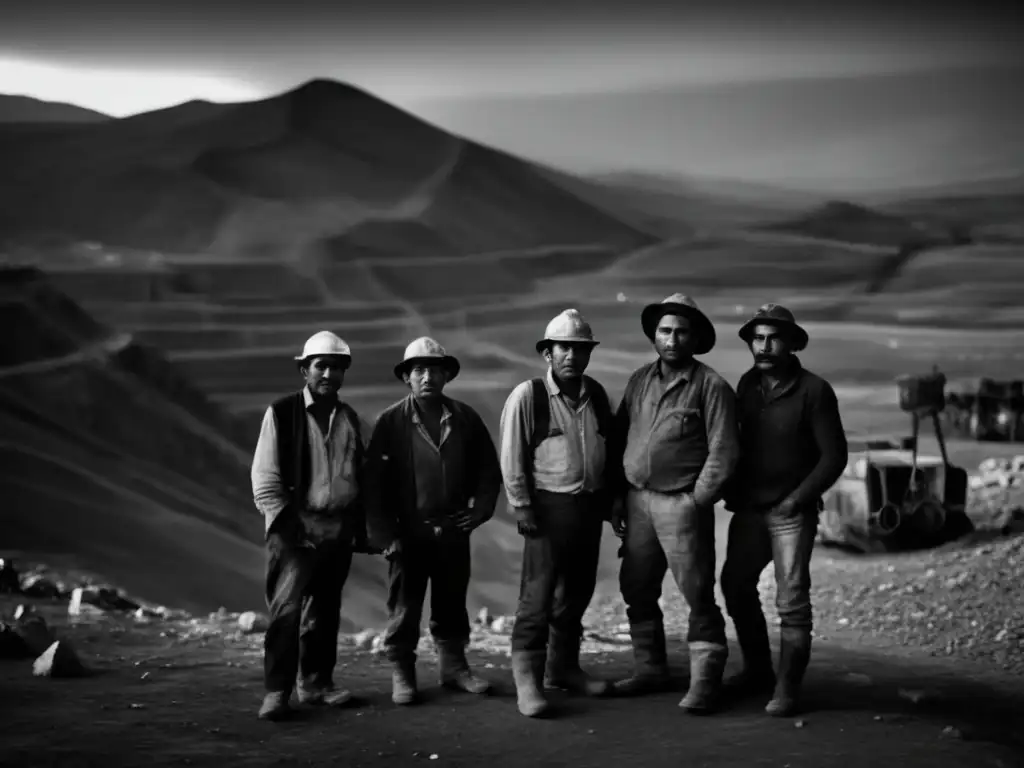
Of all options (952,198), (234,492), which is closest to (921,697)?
(234,492)

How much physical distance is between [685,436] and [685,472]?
0.53ft

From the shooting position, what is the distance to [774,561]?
525cm

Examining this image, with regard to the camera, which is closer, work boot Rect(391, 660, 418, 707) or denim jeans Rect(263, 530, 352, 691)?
denim jeans Rect(263, 530, 352, 691)

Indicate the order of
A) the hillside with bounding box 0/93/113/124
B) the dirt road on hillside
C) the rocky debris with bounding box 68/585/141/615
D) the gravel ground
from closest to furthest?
the dirt road on hillside
the gravel ground
the rocky debris with bounding box 68/585/141/615
the hillside with bounding box 0/93/113/124

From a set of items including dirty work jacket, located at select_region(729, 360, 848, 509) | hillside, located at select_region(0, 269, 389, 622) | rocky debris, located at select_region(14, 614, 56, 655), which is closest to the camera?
dirty work jacket, located at select_region(729, 360, 848, 509)

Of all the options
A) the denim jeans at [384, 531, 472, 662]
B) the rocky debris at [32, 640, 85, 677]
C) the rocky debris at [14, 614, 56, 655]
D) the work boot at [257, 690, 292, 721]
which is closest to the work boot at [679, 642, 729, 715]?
the denim jeans at [384, 531, 472, 662]

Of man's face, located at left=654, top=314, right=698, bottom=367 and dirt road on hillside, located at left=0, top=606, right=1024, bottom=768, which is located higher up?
man's face, located at left=654, top=314, right=698, bottom=367

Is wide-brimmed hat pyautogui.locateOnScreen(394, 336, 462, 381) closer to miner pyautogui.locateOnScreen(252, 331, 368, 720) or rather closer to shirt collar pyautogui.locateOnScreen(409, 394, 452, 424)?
shirt collar pyautogui.locateOnScreen(409, 394, 452, 424)

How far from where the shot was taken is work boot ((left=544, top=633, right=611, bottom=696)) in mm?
5738

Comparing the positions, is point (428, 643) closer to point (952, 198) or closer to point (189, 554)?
point (189, 554)

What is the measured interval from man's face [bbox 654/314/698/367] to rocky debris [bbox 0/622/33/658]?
13.3 ft

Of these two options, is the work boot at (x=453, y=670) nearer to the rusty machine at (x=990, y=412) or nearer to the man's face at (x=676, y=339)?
the man's face at (x=676, y=339)

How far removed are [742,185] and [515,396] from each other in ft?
42.5

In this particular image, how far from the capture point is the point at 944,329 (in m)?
16.6
